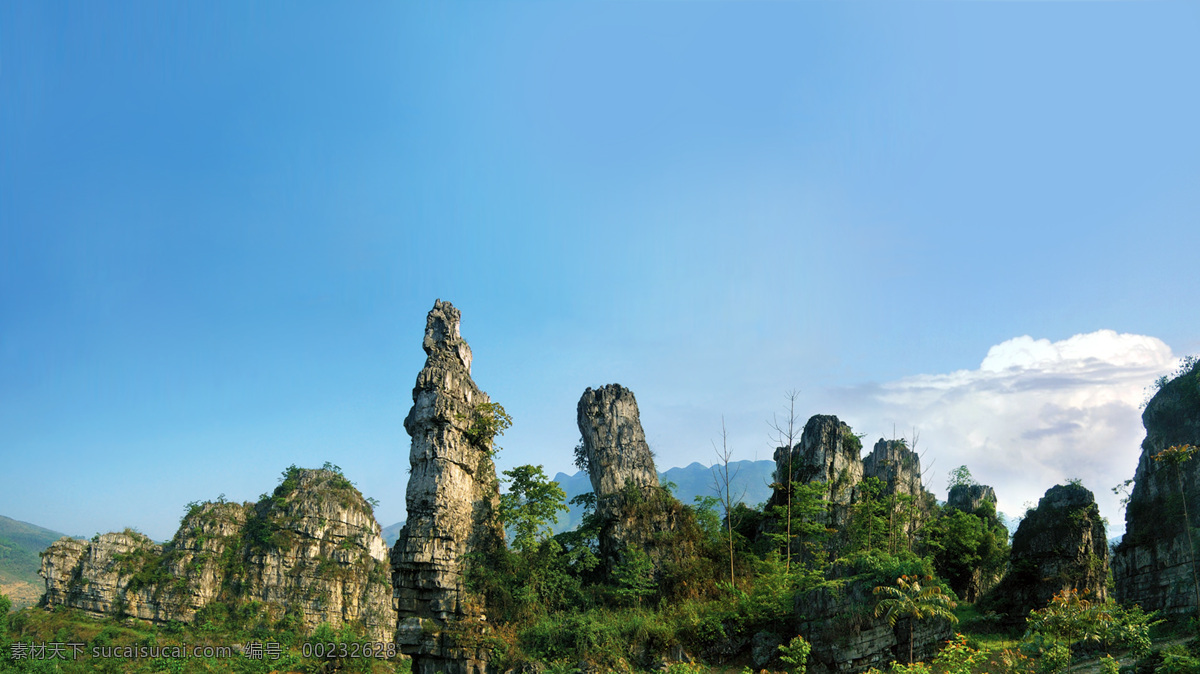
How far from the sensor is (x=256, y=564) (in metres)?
48.3

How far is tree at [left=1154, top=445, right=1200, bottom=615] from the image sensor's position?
21.2 metres

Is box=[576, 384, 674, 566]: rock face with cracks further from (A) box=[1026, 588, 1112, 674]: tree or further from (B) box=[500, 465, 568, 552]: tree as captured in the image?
(A) box=[1026, 588, 1112, 674]: tree

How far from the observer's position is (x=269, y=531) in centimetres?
4934

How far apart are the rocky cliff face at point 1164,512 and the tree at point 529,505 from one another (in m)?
23.0

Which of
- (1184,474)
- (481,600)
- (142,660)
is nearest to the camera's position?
(481,600)

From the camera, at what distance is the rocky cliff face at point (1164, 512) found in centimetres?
2212

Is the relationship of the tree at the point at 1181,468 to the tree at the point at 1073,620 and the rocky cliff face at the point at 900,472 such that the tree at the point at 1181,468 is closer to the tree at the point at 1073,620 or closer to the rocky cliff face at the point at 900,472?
the tree at the point at 1073,620

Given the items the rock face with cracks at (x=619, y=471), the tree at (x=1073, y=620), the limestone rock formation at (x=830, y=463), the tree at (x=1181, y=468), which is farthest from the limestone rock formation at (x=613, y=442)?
the tree at (x=1181, y=468)

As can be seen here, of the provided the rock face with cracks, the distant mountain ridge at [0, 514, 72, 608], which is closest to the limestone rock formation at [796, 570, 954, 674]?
the rock face with cracks

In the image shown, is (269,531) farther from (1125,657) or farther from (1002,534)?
(1002,534)

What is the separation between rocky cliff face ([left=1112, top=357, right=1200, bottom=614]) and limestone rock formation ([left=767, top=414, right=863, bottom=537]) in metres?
10.7

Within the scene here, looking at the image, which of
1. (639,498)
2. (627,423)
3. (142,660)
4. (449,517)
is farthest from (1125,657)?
(142,660)

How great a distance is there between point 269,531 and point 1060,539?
54060mm

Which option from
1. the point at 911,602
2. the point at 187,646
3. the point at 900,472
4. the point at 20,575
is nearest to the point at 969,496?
the point at 900,472
